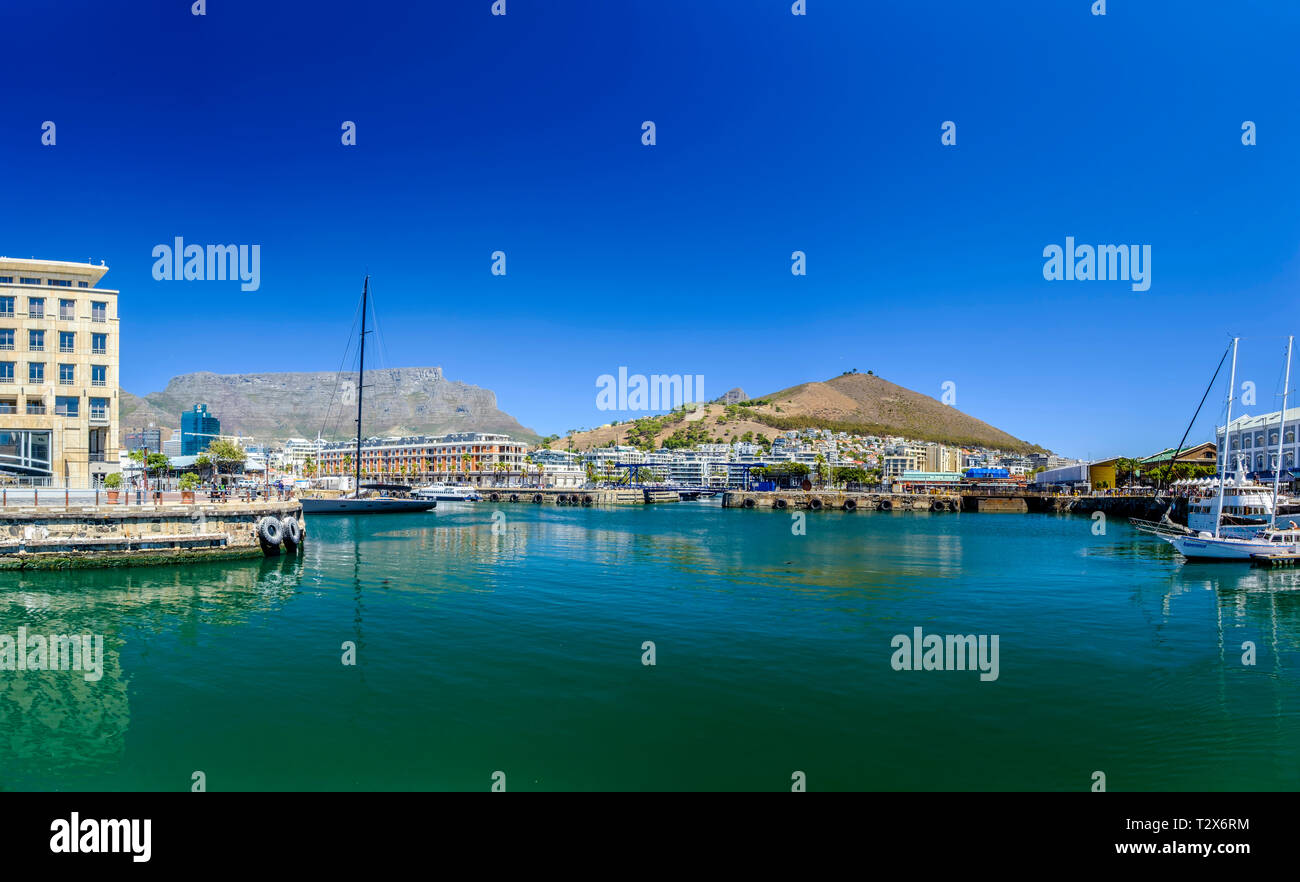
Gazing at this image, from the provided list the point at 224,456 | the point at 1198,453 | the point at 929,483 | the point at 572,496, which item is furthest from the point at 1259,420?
the point at 224,456

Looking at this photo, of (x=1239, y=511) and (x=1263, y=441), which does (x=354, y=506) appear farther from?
(x=1263, y=441)

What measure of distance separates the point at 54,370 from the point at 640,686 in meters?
54.7

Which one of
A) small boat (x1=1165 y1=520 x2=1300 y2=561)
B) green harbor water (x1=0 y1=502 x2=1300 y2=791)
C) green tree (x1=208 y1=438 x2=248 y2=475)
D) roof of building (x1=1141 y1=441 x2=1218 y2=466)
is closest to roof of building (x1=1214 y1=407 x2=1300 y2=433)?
roof of building (x1=1141 y1=441 x2=1218 y2=466)

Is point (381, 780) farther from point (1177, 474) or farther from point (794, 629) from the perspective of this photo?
point (1177, 474)

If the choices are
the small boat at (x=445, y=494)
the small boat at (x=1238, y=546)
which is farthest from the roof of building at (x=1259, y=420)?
the small boat at (x=445, y=494)

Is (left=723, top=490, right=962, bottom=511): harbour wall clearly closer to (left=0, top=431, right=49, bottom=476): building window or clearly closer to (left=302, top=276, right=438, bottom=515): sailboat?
(left=302, top=276, right=438, bottom=515): sailboat

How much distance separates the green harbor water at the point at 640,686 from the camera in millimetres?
13180

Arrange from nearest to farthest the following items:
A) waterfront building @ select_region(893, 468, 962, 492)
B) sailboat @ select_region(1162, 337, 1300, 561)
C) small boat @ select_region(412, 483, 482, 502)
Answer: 1. sailboat @ select_region(1162, 337, 1300, 561)
2. small boat @ select_region(412, 483, 482, 502)
3. waterfront building @ select_region(893, 468, 962, 492)

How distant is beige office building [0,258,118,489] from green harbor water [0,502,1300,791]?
23.6 metres

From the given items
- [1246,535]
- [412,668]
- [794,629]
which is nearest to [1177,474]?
[1246,535]

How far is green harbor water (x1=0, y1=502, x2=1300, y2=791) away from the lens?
1318 cm

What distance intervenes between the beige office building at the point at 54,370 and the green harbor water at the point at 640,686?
23555 mm

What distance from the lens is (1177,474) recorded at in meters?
124

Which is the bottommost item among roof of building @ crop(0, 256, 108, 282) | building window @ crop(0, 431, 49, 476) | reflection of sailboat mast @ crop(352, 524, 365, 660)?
reflection of sailboat mast @ crop(352, 524, 365, 660)
